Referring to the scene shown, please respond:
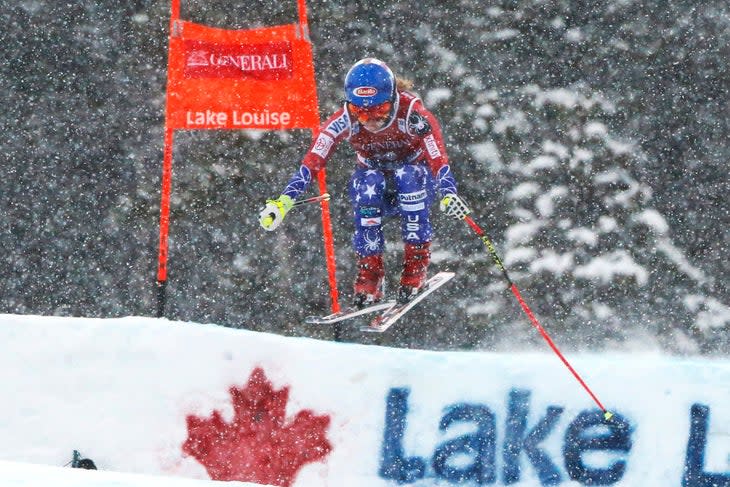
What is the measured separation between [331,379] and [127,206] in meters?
2.23

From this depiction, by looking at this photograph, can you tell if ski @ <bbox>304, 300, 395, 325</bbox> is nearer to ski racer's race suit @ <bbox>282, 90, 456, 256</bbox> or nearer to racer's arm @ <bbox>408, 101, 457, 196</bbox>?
ski racer's race suit @ <bbox>282, 90, 456, 256</bbox>

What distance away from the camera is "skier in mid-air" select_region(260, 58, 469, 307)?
4578 mm

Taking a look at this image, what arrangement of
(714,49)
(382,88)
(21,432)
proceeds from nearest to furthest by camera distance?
(382,88)
(21,432)
(714,49)

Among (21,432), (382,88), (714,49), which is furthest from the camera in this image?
(714,49)

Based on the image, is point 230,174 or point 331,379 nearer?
point 331,379

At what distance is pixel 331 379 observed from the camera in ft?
16.1

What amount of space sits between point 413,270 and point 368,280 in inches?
9.2

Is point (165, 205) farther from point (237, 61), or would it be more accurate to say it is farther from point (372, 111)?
point (372, 111)

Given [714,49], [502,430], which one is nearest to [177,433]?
[502,430]

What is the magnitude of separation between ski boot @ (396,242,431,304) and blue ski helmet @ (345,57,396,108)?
0.78m

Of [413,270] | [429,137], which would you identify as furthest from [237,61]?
[413,270]

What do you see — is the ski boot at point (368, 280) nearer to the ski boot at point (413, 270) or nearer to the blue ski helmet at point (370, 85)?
the ski boot at point (413, 270)

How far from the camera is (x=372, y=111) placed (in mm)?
4594

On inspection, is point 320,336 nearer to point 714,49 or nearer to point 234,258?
point 234,258
